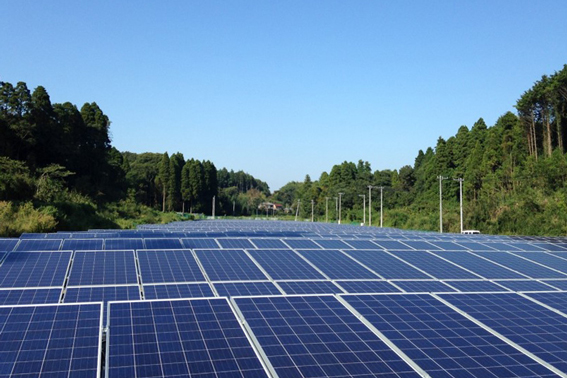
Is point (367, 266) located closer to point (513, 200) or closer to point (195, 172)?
Answer: point (513, 200)

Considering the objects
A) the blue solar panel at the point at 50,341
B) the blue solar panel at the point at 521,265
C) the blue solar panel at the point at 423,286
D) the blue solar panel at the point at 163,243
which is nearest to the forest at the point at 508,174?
the blue solar panel at the point at 521,265

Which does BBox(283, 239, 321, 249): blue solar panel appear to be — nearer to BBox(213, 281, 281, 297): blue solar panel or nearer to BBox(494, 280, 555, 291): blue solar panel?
BBox(213, 281, 281, 297): blue solar panel

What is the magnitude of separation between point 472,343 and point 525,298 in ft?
11.9

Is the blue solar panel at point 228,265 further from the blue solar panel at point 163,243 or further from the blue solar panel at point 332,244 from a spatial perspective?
the blue solar panel at point 332,244

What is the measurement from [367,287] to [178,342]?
5333 mm

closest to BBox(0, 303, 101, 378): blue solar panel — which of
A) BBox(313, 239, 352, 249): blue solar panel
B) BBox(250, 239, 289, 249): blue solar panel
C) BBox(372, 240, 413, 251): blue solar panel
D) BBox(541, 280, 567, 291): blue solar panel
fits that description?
BBox(250, 239, 289, 249): blue solar panel

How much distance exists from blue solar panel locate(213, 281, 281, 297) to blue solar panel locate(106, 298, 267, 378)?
1.85m

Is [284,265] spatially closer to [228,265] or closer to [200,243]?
[228,265]

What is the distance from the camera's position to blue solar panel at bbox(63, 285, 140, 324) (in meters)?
9.46

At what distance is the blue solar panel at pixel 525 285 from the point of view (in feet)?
38.2

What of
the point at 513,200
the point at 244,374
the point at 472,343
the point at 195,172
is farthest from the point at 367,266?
the point at 195,172

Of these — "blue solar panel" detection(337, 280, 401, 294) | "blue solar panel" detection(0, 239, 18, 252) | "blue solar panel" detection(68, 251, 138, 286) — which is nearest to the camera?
"blue solar panel" detection(68, 251, 138, 286)

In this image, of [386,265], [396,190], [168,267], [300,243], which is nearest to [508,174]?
[396,190]

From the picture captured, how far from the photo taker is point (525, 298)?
34.5 feet
